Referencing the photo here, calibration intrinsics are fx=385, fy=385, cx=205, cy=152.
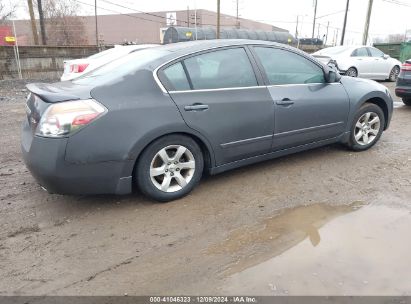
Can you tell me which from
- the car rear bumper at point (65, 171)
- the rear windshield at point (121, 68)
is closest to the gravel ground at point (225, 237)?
the car rear bumper at point (65, 171)

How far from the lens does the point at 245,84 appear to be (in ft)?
13.4

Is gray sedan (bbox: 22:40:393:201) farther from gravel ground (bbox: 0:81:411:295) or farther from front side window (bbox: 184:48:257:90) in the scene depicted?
gravel ground (bbox: 0:81:411:295)

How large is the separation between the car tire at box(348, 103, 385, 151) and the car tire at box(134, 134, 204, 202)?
2.41 m

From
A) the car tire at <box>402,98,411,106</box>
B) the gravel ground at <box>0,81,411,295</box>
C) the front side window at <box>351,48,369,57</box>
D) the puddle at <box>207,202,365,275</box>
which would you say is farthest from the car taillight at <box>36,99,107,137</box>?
the front side window at <box>351,48,369,57</box>

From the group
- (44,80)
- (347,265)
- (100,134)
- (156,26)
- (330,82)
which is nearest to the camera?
(347,265)

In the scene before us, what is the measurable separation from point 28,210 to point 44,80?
13.4 meters

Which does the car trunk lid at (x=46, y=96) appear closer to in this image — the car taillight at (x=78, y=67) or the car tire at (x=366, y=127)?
the car tire at (x=366, y=127)

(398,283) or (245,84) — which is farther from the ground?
(245,84)

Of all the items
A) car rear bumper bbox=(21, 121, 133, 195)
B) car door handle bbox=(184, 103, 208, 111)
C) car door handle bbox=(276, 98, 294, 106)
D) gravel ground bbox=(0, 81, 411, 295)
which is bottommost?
gravel ground bbox=(0, 81, 411, 295)

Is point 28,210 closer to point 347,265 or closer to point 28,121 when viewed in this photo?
point 28,121

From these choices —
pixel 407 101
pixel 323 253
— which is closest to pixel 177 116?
pixel 323 253

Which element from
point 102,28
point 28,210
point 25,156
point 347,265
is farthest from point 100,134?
point 102,28

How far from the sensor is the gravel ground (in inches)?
101

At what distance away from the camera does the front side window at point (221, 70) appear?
381cm
